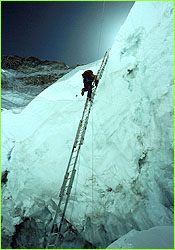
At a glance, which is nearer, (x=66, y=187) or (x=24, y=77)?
(x=66, y=187)

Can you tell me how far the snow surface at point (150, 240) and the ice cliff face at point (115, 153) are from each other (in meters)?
1.07

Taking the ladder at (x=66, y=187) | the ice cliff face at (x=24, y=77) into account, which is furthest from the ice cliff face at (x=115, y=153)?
the ice cliff face at (x=24, y=77)

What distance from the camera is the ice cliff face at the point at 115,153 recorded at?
529 cm

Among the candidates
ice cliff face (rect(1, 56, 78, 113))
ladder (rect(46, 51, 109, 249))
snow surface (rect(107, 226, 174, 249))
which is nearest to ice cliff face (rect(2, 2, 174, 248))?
ladder (rect(46, 51, 109, 249))

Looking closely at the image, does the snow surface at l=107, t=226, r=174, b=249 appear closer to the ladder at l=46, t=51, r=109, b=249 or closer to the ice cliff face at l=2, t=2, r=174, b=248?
the ice cliff face at l=2, t=2, r=174, b=248

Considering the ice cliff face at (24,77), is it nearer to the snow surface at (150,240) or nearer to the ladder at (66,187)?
the ladder at (66,187)

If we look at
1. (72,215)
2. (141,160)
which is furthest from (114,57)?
(72,215)

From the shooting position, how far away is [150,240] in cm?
366

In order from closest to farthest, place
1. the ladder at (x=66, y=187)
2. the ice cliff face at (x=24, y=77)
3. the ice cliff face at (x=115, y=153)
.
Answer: the ladder at (x=66, y=187) < the ice cliff face at (x=115, y=153) < the ice cliff face at (x=24, y=77)

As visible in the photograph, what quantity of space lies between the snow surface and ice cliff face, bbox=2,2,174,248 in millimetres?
1071

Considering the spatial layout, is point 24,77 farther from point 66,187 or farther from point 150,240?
point 150,240

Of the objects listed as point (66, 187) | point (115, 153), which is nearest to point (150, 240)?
point (66, 187)

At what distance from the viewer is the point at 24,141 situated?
27.4ft

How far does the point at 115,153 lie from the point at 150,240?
10.3ft
